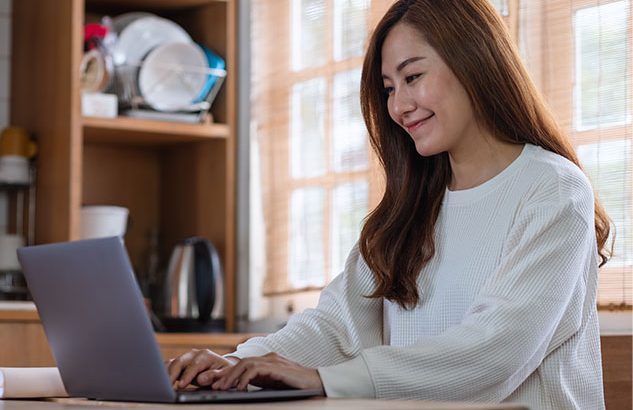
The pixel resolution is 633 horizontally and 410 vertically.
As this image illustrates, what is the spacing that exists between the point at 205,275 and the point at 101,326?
6.74 ft

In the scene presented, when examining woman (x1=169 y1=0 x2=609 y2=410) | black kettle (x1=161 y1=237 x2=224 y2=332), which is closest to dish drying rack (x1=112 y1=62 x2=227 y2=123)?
black kettle (x1=161 y1=237 x2=224 y2=332)

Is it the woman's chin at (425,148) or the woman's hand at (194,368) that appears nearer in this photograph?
the woman's hand at (194,368)

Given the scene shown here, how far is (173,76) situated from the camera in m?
3.52

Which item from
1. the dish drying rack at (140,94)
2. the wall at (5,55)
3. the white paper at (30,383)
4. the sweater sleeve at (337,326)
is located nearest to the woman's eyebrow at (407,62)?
the sweater sleeve at (337,326)

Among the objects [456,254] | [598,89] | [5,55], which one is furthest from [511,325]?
[5,55]

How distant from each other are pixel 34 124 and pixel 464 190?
2.06 meters

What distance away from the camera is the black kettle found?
133 inches

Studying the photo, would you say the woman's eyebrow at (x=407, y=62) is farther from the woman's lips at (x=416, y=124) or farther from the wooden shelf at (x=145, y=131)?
the wooden shelf at (x=145, y=131)

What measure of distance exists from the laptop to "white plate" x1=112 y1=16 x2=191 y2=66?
213 cm

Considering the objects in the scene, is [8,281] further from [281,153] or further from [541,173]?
[541,173]

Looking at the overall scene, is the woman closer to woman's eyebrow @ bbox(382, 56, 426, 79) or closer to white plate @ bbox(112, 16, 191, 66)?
woman's eyebrow @ bbox(382, 56, 426, 79)

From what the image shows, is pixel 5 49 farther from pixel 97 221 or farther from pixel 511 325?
pixel 511 325

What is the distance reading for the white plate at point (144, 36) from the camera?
3.51 metres

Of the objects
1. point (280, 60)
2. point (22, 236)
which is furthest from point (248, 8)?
point (22, 236)
